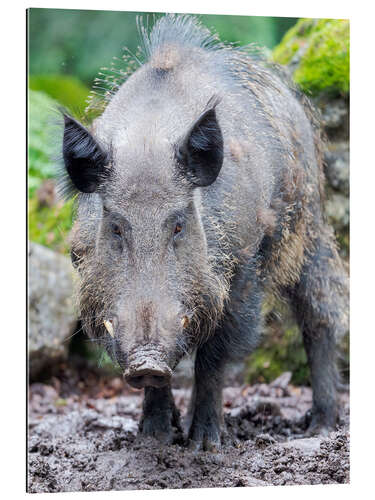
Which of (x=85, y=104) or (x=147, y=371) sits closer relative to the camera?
(x=147, y=371)

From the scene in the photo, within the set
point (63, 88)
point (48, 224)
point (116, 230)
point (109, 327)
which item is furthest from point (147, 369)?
point (48, 224)

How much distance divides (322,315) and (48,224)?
250cm

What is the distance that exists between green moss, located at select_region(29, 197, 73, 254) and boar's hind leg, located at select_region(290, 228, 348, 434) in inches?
85.3

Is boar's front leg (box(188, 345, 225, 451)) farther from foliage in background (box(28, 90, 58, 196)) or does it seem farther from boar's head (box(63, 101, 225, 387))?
foliage in background (box(28, 90, 58, 196))

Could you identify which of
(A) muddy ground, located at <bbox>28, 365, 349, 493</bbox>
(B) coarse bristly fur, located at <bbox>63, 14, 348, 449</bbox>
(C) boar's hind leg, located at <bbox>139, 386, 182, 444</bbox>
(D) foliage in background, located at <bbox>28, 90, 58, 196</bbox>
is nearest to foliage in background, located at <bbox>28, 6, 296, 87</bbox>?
(B) coarse bristly fur, located at <bbox>63, 14, 348, 449</bbox>

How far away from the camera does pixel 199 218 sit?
14.7ft

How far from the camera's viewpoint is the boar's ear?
429 cm

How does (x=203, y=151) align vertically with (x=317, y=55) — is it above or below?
below

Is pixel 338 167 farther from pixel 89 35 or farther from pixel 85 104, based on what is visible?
pixel 89 35

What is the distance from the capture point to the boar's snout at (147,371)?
3.78 m

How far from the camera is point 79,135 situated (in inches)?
168

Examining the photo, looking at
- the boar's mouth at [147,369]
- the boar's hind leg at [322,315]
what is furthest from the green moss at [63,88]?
the boar's mouth at [147,369]
